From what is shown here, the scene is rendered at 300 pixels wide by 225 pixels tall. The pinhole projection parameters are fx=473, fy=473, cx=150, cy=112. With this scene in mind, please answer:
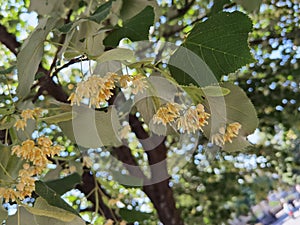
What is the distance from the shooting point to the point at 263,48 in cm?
120

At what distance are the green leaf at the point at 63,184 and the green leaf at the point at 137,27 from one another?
0.50 feet

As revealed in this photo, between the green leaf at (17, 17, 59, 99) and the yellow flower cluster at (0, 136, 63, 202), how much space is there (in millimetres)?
41

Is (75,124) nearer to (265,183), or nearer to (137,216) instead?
(137,216)

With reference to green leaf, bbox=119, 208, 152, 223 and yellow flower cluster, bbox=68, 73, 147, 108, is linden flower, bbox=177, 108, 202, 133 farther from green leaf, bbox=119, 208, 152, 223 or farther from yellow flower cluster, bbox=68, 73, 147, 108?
green leaf, bbox=119, 208, 152, 223

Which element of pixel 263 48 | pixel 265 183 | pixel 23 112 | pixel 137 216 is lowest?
pixel 265 183

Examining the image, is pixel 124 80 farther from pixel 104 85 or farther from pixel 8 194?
pixel 8 194

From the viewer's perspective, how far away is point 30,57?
294 mm

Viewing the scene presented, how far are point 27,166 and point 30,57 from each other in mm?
79

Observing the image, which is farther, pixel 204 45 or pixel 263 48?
pixel 263 48

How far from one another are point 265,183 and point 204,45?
1.07 meters

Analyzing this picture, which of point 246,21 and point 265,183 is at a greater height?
point 246,21

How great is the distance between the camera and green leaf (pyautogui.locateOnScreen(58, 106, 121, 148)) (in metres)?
0.34

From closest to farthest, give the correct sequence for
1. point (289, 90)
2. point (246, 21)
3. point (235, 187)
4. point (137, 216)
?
1. point (246, 21)
2. point (137, 216)
3. point (289, 90)
4. point (235, 187)

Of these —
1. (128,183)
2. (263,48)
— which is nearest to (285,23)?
(263,48)
